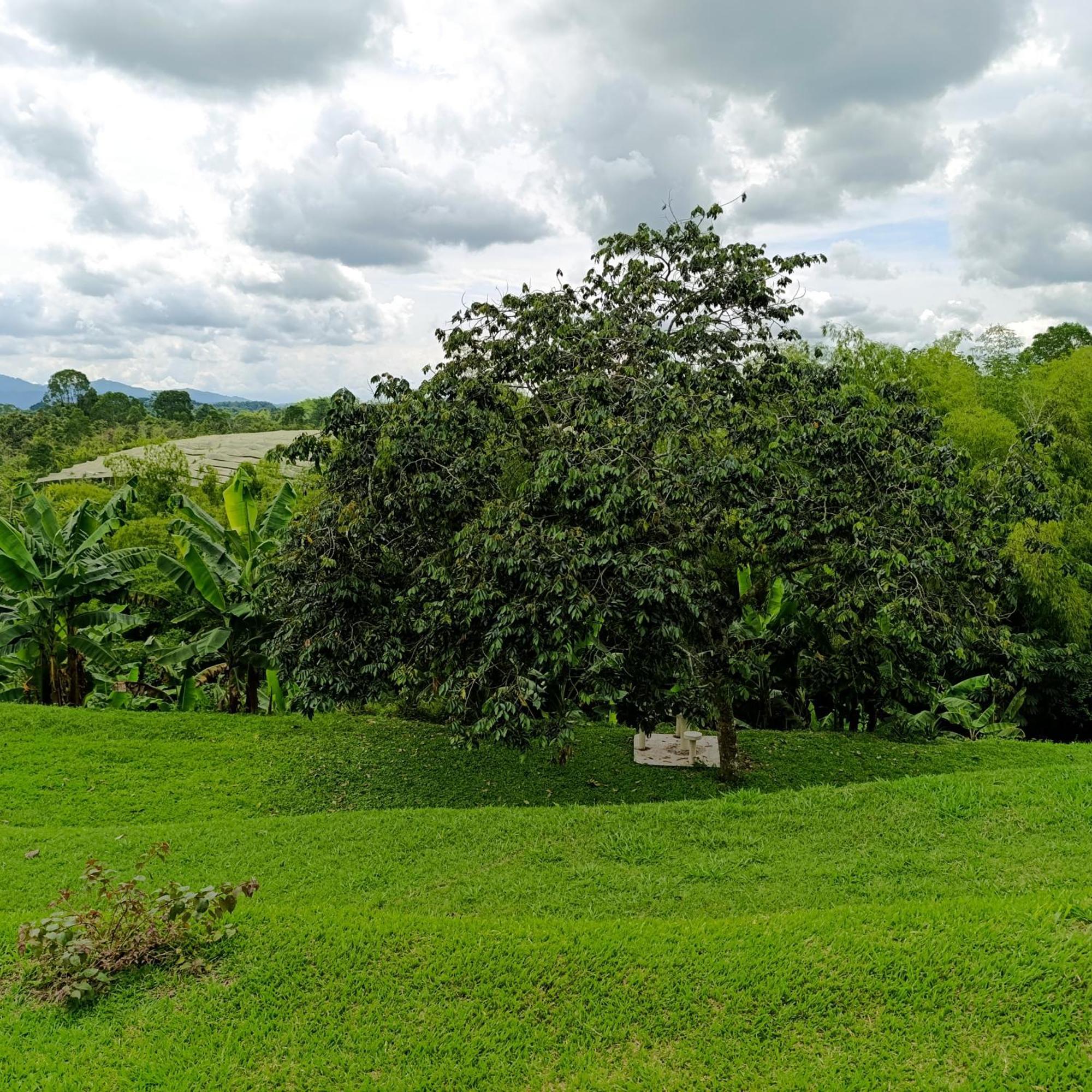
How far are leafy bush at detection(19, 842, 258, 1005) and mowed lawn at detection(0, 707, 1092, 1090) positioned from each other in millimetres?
124

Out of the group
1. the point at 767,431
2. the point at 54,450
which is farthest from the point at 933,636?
the point at 54,450

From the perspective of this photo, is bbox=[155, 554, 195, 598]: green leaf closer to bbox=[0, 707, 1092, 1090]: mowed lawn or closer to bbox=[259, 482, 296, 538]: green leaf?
bbox=[259, 482, 296, 538]: green leaf

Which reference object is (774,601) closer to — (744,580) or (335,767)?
(744,580)

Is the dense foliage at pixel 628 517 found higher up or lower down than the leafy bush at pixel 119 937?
higher up

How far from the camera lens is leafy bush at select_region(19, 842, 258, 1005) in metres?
4.52

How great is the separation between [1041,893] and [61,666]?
1451 centimetres

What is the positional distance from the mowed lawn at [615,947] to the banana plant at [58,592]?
456 cm

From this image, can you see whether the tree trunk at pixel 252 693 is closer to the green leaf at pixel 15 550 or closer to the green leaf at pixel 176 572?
the green leaf at pixel 176 572

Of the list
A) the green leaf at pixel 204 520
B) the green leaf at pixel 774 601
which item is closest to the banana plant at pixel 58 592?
the green leaf at pixel 204 520

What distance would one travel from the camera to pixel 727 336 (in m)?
9.41

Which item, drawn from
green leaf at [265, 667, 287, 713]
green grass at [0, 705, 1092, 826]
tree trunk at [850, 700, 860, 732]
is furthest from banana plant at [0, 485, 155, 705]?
tree trunk at [850, 700, 860, 732]

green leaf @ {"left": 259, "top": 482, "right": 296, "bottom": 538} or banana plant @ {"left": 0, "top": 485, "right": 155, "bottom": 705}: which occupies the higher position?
green leaf @ {"left": 259, "top": 482, "right": 296, "bottom": 538}

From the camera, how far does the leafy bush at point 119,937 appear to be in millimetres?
4523

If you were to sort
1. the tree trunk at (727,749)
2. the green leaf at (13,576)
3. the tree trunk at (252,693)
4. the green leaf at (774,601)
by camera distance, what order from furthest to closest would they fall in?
the tree trunk at (252,693) → the green leaf at (13,576) → the tree trunk at (727,749) → the green leaf at (774,601)
